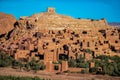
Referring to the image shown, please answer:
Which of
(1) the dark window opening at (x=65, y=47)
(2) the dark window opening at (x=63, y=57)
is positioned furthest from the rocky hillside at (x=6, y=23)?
(2) the dark window opening at (x=63, y=57)

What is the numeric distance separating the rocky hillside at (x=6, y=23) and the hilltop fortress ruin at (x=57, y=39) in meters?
2.67

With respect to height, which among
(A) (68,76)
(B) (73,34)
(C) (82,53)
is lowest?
(A) (68,76)

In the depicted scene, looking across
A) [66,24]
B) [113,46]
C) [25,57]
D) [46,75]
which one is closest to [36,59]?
[25,57]

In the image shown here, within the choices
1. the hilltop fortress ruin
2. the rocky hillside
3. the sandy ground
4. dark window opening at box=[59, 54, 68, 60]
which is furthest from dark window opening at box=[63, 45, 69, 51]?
the rocky hillside

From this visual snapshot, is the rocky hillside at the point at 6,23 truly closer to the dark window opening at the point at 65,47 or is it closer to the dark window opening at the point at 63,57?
the dark window opening at the point at 65,47

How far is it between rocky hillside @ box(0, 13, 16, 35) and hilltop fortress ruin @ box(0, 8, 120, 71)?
2.67 meters

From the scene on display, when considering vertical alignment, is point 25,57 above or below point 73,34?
below

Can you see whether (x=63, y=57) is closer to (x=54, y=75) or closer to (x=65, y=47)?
(x=65, y=47)

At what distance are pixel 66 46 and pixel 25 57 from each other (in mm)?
4646

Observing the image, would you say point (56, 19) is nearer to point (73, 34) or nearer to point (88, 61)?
point (73, 34)

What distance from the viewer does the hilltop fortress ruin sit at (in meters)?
37.1

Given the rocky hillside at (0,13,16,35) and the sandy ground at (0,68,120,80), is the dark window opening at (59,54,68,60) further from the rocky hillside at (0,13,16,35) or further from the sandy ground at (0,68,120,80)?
the rocky hillside at (0,13,16,35)

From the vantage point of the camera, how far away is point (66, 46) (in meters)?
39.1

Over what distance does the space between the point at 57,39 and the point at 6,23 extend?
13.3 metres
